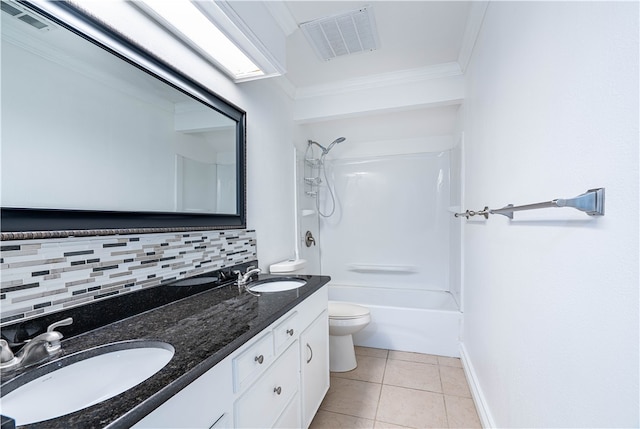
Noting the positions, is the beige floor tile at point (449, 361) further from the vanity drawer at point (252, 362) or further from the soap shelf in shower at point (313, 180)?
the soap shelf in shower at point (313, 180)

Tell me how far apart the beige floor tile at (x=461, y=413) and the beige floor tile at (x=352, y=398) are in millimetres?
435

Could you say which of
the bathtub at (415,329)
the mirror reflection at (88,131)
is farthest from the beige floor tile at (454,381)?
the mirror reflection at (88,131)

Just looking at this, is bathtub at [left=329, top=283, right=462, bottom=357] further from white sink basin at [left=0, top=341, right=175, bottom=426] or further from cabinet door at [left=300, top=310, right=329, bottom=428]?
white sink basin at [left=0, top=341, right=175, bottom=426]

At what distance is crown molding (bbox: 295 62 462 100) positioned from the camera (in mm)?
2189

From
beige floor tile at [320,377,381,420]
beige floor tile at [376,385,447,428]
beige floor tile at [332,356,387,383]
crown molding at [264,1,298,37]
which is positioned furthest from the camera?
beige floor tile at [332,356,387,383]

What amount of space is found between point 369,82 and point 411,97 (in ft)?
1.22

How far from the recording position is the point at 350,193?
135 inches

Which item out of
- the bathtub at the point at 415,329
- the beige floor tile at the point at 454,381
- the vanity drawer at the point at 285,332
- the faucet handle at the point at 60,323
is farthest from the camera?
the bathtub at the point at 415,329

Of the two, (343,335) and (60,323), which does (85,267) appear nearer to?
(60,323)

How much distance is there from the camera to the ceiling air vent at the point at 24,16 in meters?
0.75

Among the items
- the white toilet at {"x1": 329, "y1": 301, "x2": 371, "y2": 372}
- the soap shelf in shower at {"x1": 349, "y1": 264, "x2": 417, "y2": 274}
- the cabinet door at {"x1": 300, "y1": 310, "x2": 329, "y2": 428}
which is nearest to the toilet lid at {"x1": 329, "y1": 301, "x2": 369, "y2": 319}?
the white toilet at {"x1": 329, "y1": 301, "x2": 371, "y2": 372}

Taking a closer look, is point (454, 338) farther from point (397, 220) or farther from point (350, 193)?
point (350, 193)

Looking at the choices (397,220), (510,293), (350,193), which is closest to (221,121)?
(510,293)

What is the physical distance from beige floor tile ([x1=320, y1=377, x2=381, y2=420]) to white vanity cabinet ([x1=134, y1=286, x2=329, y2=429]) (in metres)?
0.18
